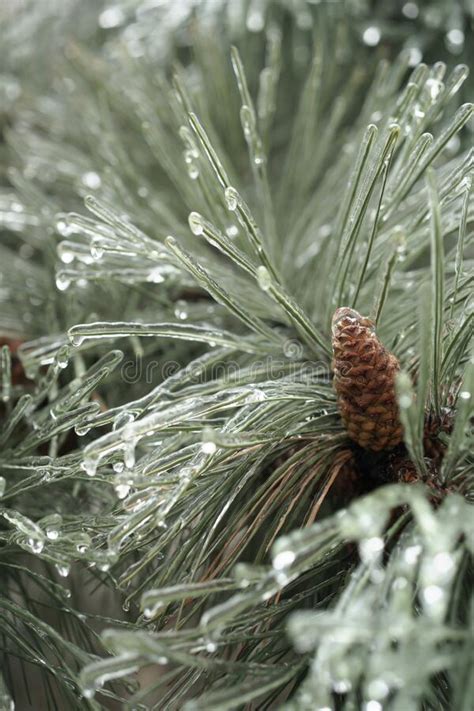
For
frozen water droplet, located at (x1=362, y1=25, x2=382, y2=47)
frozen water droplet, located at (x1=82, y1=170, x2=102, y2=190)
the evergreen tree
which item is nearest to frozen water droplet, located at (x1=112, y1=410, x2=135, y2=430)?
the evergreen tree

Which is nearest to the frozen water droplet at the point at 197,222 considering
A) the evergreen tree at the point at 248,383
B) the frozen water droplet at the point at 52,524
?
the evergreen tree at the point at 248,383

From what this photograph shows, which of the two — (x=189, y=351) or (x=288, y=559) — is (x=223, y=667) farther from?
(x=189, y=351)

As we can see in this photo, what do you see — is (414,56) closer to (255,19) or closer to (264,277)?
(255,19)

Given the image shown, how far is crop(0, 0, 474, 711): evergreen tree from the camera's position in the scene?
273 mm

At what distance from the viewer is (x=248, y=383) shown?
1.27ft

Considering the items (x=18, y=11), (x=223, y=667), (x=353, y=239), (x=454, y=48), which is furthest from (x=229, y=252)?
(x=18, y=11)

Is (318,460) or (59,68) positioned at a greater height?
(59,68)

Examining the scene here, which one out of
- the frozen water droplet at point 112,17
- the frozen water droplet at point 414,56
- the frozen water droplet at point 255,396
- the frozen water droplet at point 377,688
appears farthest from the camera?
the frozen water droplet at point 112,17

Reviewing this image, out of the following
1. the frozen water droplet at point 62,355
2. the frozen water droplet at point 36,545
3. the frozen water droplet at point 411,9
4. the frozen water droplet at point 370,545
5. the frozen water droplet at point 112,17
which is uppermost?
the frozen water droplet at point 112,17

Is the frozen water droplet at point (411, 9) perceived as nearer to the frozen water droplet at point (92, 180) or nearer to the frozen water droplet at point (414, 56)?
the frozen water droplet at point (414, 56)

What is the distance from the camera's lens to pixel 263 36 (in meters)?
0.66

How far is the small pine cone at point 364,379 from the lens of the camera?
0.35 m

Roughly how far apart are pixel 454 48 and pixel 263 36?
16 centimetres

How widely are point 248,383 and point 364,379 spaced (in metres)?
0.06
